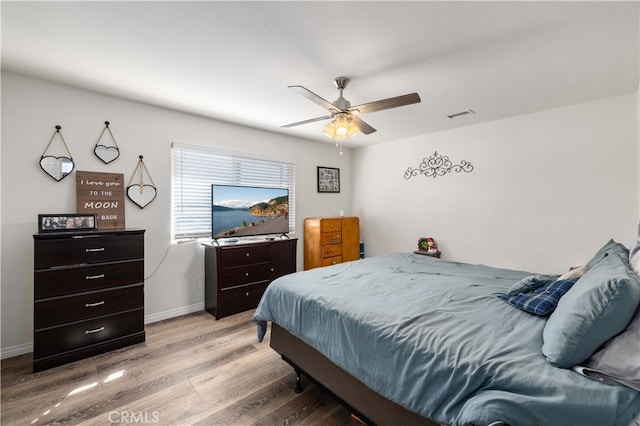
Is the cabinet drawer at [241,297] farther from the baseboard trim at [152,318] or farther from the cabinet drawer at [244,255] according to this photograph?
the baseboard trim at [152,318]

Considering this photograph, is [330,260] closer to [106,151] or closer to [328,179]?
[328,179]

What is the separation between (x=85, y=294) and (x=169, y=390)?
1189 millimetres

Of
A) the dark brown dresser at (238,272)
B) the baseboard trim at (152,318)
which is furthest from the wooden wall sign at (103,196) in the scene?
the baseboard trim at (152,318)

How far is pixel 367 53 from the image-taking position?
6.84 feet

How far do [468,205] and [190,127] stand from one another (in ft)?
13.0

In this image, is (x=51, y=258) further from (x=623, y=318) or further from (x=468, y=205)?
(x=468, y=205)

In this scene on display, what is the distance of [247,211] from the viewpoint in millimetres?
3799

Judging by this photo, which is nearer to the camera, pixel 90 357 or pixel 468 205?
pixel 90 357

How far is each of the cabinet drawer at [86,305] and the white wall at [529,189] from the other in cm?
383

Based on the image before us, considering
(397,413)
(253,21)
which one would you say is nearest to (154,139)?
(253,21)

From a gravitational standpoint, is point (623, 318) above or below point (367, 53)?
below

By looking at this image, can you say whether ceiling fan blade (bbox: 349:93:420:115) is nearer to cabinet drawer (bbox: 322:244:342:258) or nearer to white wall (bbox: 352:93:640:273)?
white wall (bbox: 352:93:640:273)

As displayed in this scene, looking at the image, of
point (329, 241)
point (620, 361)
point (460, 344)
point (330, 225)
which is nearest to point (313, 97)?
point (460, 344)

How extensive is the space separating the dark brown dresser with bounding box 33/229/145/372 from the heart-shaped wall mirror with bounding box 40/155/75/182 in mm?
703
